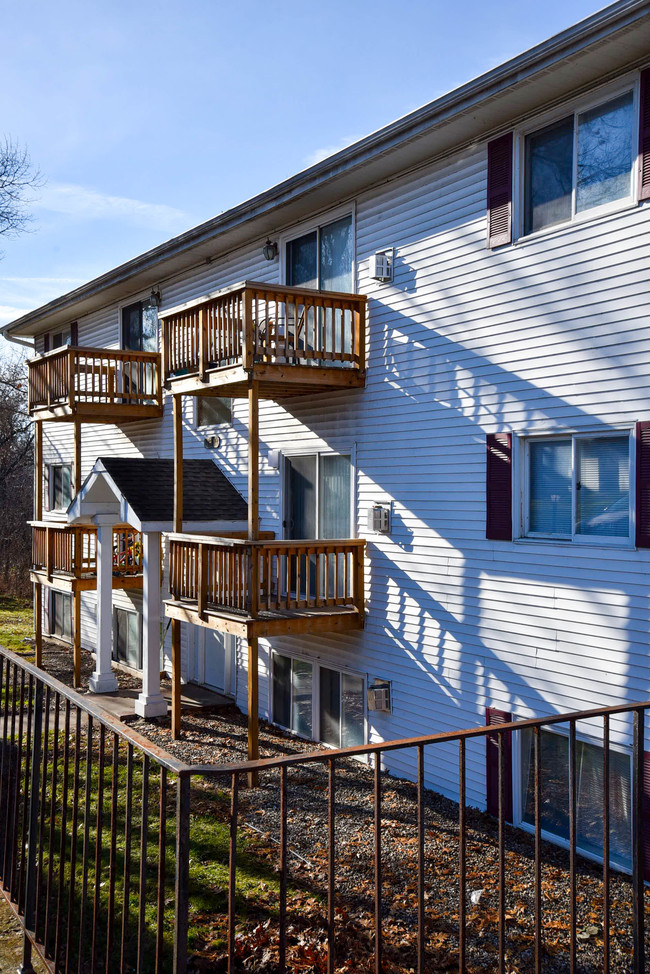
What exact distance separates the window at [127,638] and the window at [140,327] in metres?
5.23

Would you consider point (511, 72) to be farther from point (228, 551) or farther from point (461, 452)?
point (228, 551)

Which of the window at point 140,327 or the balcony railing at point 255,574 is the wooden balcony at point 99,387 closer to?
the window at point 140,327

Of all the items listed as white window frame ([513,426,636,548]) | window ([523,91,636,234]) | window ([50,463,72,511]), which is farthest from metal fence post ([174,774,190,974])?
window ([50,463,72,511])

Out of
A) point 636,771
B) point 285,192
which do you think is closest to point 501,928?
point 636,771

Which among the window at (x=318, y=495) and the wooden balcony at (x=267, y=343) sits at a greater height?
the wooden balcony at (x=267, y=343)

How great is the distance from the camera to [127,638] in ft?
55.4

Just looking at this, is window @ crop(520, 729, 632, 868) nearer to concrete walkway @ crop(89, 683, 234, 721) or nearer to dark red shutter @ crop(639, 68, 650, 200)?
dark red shutter @ crop(639, 68, 650, 200)

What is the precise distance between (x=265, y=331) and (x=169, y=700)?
6147mm

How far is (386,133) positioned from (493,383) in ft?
9.56

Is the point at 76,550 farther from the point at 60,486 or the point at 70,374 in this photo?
the point at 60,486

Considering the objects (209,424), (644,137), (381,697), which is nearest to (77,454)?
(209,424)

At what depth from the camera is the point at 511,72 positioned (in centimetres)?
746

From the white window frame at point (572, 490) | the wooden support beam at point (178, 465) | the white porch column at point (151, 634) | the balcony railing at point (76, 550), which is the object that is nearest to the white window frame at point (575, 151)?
the white window frame at point (572, 490)

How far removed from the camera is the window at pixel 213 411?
1349 cm
